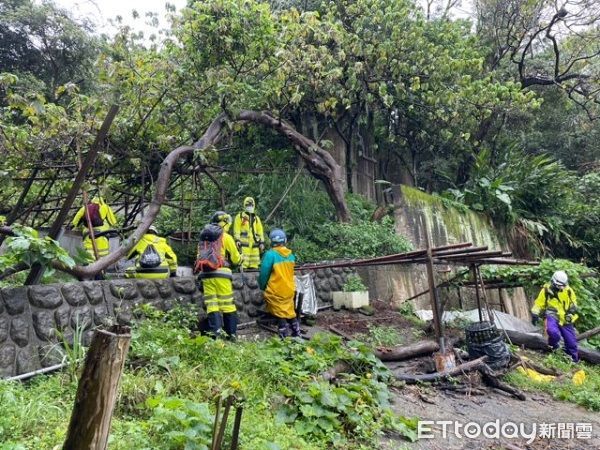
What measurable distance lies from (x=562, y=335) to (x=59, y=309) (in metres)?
9.18

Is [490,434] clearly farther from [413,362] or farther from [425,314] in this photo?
[425,314]

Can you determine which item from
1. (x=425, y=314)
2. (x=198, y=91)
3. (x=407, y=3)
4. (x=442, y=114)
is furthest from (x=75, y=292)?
(x=407, y=3)

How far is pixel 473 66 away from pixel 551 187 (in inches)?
211

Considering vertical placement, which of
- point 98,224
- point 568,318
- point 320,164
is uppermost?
point 320,164

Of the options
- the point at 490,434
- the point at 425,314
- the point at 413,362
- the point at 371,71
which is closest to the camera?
the point at 490,434

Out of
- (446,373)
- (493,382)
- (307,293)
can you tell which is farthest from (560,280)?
(307,293)

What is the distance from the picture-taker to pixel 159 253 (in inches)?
284

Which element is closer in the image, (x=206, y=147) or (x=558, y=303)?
(x=206, y=147)

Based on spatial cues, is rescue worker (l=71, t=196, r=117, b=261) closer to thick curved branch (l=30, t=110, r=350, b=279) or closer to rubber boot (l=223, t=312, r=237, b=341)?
thick curved branch (l=30, t=110, r=350, b=279)

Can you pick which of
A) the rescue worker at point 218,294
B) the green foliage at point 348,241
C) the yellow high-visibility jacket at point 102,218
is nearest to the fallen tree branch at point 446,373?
the rescue worker at point 218,294

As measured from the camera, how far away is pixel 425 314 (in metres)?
11.2

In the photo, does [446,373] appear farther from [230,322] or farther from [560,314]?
[560,314]

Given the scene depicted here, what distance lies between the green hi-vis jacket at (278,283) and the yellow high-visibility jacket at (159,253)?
1.50 meters

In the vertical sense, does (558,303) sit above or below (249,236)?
below
